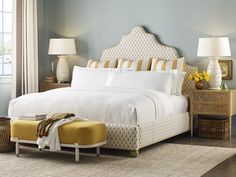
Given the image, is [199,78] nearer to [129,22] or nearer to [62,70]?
[129,22]

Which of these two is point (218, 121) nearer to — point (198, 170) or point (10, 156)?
point (198, 170)

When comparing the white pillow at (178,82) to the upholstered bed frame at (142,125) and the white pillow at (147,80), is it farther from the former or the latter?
the upholstered bed frame at (142,125)

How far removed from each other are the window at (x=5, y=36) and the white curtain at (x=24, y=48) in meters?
0.13

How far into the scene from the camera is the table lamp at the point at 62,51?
8367 millimetres

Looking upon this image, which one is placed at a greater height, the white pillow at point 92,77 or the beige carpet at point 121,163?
the white pillow at point 92,77

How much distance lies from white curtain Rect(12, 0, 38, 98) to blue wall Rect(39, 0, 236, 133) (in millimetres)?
416

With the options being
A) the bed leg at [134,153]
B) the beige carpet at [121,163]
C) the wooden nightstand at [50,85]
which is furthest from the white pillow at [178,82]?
the wooden nightstand at [50,85]

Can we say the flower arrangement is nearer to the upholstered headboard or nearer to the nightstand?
the nightstand

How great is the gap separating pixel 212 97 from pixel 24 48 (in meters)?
3.16

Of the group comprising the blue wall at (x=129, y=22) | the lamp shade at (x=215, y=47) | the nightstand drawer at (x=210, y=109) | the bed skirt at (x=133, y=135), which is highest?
the blue wall at (x=129, y=22)

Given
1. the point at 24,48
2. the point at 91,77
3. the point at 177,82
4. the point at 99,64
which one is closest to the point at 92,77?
the point at 91,77

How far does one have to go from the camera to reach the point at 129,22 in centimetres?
828

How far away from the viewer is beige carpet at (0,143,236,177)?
198 inches

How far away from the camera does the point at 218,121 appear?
718cm
